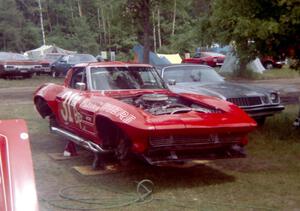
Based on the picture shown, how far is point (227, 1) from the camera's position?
8.93m

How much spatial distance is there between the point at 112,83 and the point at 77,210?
297 cm

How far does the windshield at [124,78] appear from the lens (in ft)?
26.8

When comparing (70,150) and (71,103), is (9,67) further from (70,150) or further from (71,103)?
(71,103)

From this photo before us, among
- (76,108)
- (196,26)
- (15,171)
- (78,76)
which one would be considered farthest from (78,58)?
(15,171)

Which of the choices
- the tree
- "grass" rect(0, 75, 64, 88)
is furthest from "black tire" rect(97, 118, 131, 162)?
"grass" rect(0, 75, 64, 88)

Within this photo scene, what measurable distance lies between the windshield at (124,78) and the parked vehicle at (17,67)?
1887 centimetres

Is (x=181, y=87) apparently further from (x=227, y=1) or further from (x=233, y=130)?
(x=233, y=130)

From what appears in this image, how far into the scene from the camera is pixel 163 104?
732 cm

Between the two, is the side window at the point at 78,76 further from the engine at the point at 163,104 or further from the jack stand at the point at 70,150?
the engine at the point at 163,104

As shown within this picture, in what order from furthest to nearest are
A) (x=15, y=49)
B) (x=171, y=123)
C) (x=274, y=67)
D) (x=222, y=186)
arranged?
(x=15, y=49)
(x=274, y=67)
(x=222, y=186)
(x=171, y=123)

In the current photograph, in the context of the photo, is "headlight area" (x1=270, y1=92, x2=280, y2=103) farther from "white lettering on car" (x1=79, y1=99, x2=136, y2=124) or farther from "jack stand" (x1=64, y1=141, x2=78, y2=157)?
"white lettering on car" (x1=79, y1=99, x2=136, y2=124)

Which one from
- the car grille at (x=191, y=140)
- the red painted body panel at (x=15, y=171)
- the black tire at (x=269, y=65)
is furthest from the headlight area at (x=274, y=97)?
the black tire at (x=269, y=65)

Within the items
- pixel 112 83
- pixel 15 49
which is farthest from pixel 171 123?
pixel 15 49

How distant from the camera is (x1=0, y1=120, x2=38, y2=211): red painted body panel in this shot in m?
3.06
